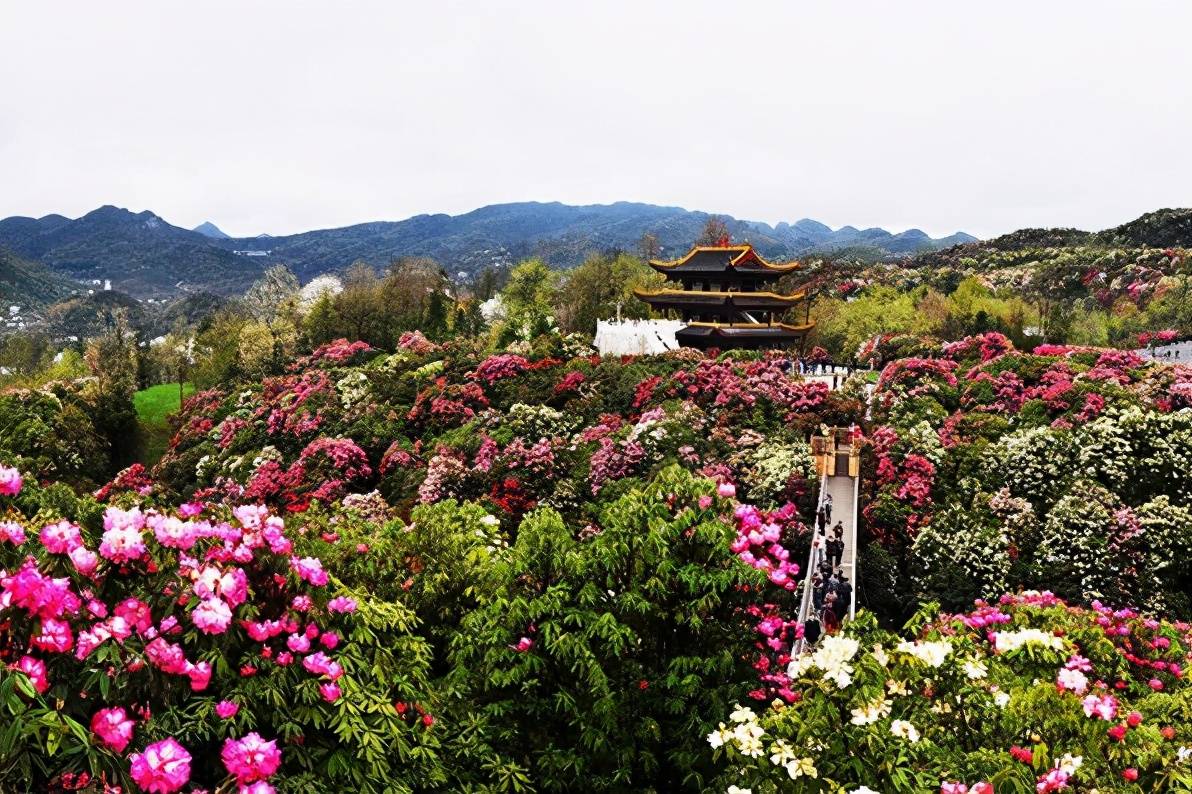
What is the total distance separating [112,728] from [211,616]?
0.71m

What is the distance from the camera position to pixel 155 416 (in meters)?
45.0

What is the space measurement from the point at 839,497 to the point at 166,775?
52.9ft

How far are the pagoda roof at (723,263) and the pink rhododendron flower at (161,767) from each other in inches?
1342

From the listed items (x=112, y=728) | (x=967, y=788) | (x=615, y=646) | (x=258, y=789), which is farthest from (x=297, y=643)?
(x=967, y=788)

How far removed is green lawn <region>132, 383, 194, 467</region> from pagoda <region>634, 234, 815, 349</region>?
2456cm

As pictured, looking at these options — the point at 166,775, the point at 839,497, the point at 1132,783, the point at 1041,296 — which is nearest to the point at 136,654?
the point at 166,775

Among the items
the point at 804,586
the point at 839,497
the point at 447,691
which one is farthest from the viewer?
the point at 839,497

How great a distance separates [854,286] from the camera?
7362 centimetres

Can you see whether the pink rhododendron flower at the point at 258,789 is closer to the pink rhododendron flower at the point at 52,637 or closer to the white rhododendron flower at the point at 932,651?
the pink rhododendron flower at the point at 52,637

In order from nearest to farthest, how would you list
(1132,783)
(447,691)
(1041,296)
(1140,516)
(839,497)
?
(1132,783) → (447,691) → (1140,516) → (839,497) → (1041,296)

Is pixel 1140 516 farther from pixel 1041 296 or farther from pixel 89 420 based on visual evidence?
pixel 1041 296

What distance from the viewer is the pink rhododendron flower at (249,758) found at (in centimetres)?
445

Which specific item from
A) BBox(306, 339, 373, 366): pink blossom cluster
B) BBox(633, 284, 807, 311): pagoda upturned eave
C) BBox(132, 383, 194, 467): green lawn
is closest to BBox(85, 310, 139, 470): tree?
BBox(132, 383, 194, 467): green lawn

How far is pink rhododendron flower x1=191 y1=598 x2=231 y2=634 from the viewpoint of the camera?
467 centimetres
